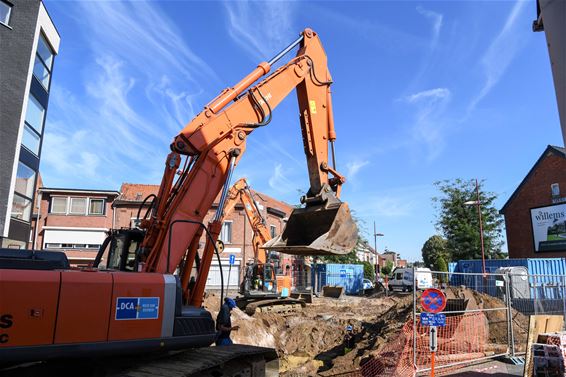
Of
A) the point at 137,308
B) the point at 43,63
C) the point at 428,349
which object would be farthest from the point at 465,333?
the point at 43,63

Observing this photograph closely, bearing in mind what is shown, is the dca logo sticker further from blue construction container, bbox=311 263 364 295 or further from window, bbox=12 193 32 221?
blue construction container, bbox=311 263 364 295

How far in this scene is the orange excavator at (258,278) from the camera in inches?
781

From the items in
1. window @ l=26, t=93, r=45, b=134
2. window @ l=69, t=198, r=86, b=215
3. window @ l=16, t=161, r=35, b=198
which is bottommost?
window @ l=16, t=161, r=35, b=198

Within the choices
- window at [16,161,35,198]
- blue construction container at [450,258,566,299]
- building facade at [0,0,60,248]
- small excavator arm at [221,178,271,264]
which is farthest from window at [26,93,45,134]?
blue construction container at [450,258,566,299]

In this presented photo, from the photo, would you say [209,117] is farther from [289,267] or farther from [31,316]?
[289,267]

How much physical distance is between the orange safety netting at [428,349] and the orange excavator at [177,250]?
3.05 m

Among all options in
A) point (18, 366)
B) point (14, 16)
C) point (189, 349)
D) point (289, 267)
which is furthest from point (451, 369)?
point (289, 267)

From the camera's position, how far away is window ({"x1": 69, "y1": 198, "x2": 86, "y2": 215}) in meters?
34.6

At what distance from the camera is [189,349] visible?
18.7ft

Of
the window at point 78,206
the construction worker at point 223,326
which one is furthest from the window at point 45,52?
the construction worker at point 223,326

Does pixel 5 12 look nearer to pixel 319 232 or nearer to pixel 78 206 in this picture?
pixel 78 206

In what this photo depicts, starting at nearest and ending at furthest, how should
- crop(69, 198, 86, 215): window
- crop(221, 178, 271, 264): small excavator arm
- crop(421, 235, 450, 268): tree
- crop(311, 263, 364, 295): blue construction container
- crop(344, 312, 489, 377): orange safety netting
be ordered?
crop(344, 312, 489, 377): orange safety netting, crop(221, 178, 271, 264): small excavator arm, crop(69, 198, 86, 215): window, crop(311, 263, 364, 295): blue construction container, crop(421, 235, 450, 268): tree

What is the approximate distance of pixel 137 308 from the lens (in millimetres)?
4895

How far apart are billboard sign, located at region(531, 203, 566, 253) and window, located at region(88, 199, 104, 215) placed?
32.4 metres
